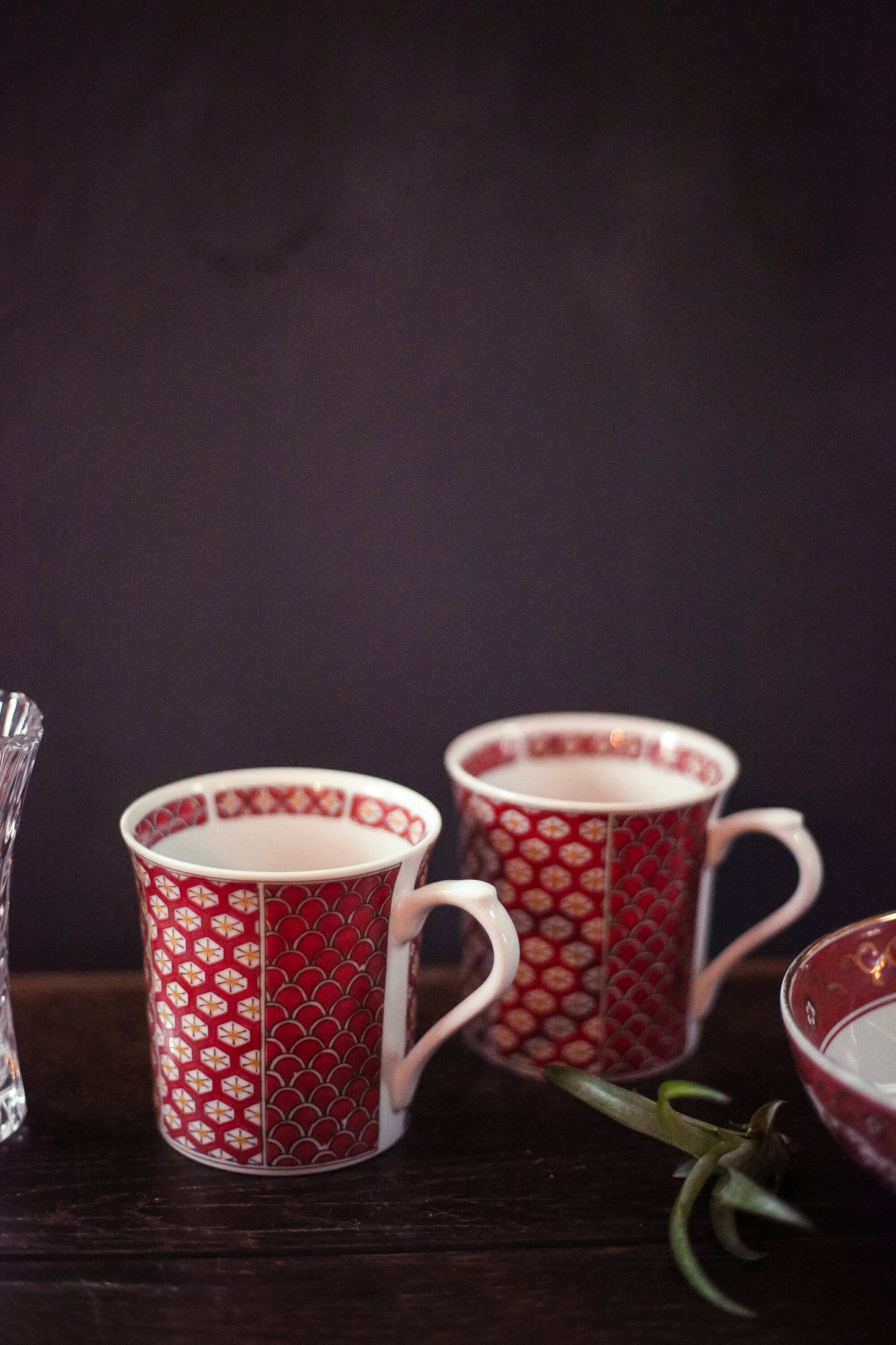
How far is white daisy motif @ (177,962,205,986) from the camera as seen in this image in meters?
0.52

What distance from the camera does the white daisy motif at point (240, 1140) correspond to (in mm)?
536

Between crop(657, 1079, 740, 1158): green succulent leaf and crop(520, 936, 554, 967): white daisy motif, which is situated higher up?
crop(520, 936, 554, 967): white daisy motif

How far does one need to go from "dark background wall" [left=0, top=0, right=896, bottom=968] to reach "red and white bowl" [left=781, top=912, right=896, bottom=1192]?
8.3 inches

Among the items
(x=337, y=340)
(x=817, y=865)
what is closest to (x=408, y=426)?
(x=337, y=340)

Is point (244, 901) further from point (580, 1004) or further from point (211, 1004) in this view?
Answer: point (580, 1004)

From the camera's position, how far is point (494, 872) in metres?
0.62

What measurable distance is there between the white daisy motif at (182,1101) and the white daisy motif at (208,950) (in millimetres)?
65

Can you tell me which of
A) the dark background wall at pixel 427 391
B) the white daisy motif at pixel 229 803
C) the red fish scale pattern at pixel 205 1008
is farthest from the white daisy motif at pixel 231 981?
the dark background wall at pixel 427 391

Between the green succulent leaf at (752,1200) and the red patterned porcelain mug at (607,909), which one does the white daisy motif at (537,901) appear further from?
the green succulent leaf at (752,1200)

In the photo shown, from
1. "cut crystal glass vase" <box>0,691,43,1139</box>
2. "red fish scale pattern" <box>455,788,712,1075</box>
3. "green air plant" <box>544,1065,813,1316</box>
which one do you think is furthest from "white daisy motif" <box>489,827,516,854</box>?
"cut crystal glass vase" <box>0,691,43,1139</box>

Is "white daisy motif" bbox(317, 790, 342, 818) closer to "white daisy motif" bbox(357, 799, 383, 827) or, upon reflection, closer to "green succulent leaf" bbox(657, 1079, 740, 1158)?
"white daisy motif" bbox(357, 799, 383, 827)

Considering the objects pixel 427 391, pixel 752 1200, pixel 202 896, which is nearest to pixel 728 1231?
pixel 752 1200

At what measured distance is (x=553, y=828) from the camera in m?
0.59

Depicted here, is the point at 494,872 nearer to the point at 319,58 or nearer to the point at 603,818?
the point at 603,818
